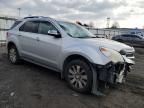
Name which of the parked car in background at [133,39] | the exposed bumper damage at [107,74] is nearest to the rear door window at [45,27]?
the exposed bumper damage at [107,74]

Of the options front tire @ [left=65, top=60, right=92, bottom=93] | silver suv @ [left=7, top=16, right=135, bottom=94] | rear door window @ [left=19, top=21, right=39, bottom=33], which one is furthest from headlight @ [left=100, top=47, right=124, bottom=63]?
rear door window @ [left=19, top=21, right=39, bottom=33]

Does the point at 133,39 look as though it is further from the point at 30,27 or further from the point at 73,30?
the point at 73,30

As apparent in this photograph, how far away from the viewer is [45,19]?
7332 millimetres

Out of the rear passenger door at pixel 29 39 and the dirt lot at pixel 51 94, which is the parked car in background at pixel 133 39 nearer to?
the dirt lot at pixel 51 94

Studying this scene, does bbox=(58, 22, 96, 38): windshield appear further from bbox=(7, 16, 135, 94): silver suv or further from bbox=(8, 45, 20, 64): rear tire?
bbox=(8, 45, 20, 64): rear tire

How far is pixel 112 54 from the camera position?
225 inches

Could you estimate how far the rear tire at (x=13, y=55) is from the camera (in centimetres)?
841

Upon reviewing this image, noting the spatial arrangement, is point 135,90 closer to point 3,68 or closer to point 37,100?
point 37,100

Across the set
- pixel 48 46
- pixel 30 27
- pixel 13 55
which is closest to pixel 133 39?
pixel 13 55

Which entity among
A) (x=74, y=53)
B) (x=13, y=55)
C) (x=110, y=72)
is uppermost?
(x=74, y=53)

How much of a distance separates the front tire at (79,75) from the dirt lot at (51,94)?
0.19 m

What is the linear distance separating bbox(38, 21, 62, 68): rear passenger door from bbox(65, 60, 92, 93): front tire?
60 centimetres

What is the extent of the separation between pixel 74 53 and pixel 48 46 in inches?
41.8

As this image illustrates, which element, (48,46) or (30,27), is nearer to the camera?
(48,46)
